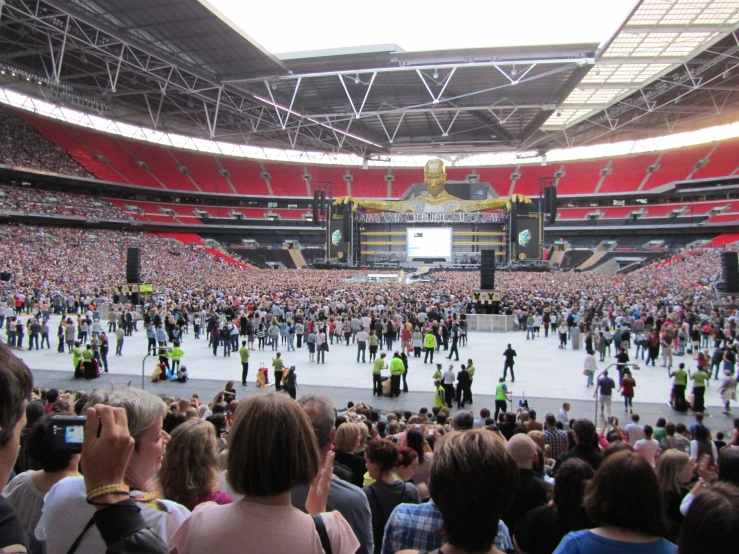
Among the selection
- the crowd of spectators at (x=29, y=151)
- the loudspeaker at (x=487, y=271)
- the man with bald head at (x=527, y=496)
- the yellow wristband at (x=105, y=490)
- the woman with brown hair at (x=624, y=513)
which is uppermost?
the crowd of spectators at (x=29, y=151)

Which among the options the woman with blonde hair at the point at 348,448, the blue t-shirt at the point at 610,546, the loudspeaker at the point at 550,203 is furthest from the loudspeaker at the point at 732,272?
the blue t-shirt at the point at 610,546

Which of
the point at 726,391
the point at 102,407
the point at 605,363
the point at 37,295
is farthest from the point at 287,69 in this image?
the point at 102,407

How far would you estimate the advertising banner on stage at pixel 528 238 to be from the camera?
46.3 meters

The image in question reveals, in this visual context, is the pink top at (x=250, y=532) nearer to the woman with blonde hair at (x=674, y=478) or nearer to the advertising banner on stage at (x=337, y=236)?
the woman with blonde hair at (x=674, y=478)

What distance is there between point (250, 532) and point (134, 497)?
2.13 ft

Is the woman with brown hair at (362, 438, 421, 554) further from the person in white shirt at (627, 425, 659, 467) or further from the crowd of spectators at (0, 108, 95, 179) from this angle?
the crowd of spectators at (0, 108, 95, 179)

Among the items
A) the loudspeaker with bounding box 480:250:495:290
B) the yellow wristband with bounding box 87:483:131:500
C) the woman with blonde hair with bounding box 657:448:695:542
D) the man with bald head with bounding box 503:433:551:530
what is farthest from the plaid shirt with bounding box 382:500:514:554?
the loudspeaker with bounding box 480:250:495:290

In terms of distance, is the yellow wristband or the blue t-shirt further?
the blue t-shirt

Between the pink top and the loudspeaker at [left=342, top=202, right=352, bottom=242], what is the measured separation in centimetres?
4780

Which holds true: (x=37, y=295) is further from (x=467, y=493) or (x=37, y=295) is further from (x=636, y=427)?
(x=467, y=493)

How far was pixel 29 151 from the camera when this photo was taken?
148 ft

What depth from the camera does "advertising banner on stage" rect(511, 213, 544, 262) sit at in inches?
1825

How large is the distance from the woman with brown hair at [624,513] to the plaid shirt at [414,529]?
54 centimetres

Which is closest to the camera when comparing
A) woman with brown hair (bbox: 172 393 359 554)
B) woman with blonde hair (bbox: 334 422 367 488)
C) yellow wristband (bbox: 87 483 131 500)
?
yellow wristband (bbox: 87 483 131 500)
